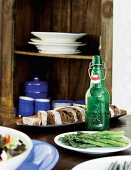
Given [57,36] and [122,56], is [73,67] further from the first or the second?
[122,56]

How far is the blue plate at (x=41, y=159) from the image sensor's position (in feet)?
3.14

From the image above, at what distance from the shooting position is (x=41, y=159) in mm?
1003

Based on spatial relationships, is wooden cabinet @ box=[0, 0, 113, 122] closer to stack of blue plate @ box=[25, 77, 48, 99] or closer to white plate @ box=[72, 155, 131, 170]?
stack of blue plate @ box=[25, 77, 48, 99]

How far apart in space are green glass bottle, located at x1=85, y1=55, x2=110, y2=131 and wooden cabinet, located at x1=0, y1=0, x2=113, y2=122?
117 centimetres

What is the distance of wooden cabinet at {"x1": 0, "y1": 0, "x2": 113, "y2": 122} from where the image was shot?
2.73m

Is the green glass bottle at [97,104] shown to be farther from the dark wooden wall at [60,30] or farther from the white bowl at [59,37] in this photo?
the dark wooden wall at [60,30]

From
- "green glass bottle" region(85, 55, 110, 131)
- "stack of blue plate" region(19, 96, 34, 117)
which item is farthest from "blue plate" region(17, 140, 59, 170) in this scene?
"stack of blue plate" region(19, 96, 34, 117)

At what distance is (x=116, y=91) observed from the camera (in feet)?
7.91

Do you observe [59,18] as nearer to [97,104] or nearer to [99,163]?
[97,104]

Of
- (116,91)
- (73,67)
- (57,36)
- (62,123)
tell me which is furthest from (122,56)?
(62,123)

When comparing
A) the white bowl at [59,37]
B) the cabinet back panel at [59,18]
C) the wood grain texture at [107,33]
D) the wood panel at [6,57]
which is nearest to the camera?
the wood grain texture at [107,33]

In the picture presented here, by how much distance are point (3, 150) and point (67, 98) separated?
6.87 ft

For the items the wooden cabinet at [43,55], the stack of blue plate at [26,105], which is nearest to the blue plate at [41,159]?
the wooden cabinet at [43,55]

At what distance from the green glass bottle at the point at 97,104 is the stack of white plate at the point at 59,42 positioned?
1.25m
